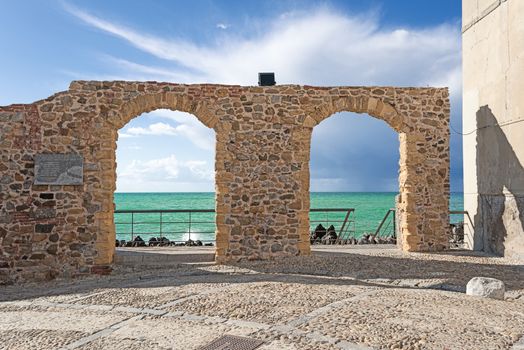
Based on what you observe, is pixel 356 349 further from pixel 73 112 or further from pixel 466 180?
pixel 466 180

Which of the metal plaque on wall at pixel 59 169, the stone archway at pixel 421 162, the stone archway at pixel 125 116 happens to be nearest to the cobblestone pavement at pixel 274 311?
the stone archway at pixel 125 116

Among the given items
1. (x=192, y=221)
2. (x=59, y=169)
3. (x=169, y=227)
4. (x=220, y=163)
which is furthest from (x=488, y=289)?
(x=169, y=227)

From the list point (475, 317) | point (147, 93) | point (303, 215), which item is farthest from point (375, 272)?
point (147, 93)

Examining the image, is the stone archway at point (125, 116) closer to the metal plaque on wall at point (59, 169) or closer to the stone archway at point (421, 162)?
the metal plaque on wall at point (59, 169)

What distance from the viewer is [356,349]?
3.80 metres

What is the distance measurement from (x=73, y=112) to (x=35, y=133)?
Answer: 2.72 feet

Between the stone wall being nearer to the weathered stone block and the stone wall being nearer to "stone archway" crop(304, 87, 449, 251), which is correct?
"stone archway" crop(304, 87, 449, 251)

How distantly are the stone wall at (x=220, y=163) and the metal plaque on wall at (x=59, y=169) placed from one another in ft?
0.36

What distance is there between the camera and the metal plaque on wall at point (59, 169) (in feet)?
29.0

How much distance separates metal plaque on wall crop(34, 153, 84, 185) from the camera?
8.85m

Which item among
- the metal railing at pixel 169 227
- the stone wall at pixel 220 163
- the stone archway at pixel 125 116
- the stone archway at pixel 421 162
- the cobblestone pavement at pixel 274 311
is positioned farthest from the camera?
the metal railing at pixel 169 227

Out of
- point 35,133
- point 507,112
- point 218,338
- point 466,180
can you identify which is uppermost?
point 507,112

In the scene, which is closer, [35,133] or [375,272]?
[375,272]

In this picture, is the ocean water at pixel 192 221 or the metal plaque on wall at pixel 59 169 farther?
the ocean water at pixel 192 221
